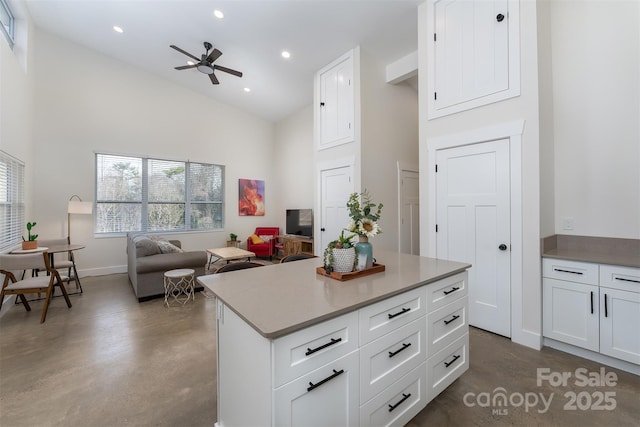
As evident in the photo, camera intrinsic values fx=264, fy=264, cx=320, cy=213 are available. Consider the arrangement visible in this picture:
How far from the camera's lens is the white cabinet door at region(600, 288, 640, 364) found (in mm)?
1986

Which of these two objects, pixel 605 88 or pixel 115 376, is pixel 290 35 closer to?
pixel 605 88

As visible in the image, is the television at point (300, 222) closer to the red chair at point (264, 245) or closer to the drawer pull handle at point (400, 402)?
the red chair at point (264, 245)

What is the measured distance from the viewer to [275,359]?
0.95 meters

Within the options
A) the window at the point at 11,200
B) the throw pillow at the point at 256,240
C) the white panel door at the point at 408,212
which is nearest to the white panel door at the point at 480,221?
the white panel door at the point at 408,212

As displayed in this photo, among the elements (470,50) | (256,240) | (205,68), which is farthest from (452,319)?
(256,240)

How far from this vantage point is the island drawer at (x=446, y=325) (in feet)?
5.25

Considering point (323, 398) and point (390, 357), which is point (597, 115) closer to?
point (390, 357)

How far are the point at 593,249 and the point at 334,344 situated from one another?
2.94 metres

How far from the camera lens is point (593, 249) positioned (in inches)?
99.8

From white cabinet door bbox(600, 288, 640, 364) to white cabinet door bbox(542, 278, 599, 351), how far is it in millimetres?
44

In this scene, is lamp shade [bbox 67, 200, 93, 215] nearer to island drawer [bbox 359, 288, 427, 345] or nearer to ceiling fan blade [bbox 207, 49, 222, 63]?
ceiling fan blade [bbox 207, 49, 222, 63]

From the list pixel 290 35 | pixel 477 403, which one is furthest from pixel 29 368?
pixel 290 35

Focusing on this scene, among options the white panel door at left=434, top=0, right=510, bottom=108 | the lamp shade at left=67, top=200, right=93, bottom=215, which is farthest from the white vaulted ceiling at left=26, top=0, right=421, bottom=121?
the lamp shade at left=67, top=200, right=93, bottom=215

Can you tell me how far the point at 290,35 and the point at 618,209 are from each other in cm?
434
